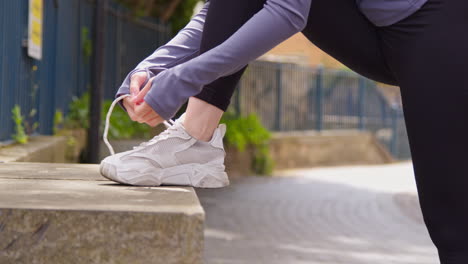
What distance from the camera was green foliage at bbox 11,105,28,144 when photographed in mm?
5168

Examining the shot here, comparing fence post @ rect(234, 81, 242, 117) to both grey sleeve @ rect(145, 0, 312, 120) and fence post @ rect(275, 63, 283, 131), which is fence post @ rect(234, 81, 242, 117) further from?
grey sleeve @ rect(145, 0, 312, 120)

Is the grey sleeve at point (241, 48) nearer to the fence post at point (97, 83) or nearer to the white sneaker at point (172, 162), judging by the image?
the white sneaker at point (172, 162)

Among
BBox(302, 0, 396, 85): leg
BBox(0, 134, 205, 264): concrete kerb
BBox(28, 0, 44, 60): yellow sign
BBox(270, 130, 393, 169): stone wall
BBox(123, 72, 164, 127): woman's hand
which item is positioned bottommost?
BBox(270, 130, 393, 169): stone wall

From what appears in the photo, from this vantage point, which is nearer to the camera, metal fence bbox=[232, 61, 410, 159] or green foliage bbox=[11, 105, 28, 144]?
green foliage bbox=[11, 105, 28, 144]

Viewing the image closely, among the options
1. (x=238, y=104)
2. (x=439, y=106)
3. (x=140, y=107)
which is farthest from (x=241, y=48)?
(x=238, y=104)

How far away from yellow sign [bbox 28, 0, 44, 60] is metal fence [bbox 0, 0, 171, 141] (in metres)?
0.04

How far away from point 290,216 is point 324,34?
533 cm

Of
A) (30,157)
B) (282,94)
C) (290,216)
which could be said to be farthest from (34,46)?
(282,94)

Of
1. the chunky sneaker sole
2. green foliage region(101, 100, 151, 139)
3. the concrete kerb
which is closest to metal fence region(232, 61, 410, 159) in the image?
green foliage region(101, 100, 151, 139)

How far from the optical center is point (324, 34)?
2.18 meters

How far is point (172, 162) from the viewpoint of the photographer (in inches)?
97.4

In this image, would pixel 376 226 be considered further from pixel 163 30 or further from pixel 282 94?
pixel 282 94

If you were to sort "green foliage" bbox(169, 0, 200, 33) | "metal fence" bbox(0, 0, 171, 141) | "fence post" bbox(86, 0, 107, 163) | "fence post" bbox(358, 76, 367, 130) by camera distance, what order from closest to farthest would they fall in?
"metal fence" bbox(0, 0, 171, 141)
"fence post" bbox(86, 0, 107, 163)
"green foliage" bbox(169, 0, 200, 33)
"fence post" bbox(358, 76, 367, 130)

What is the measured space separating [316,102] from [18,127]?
12.8 m
